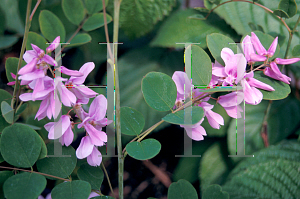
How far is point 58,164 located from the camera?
16.0 inches

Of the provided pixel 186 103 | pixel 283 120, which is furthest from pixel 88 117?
pixel 283 120

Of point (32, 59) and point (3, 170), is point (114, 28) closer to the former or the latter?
point (32, 59)

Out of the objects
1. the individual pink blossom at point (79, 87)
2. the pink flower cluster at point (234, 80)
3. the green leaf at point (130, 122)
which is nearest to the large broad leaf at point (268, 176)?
the pink flower cluster at point (234, 80)

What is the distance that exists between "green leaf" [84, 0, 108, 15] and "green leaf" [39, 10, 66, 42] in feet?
0.21

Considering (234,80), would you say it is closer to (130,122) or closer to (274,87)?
(274,87)

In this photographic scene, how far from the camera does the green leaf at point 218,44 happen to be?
16.1 inches

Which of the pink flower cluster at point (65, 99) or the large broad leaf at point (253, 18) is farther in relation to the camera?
the large broad leaf at point (253, 18)

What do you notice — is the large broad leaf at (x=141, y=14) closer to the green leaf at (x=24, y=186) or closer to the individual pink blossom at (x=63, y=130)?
the individual pink blossom at (x=63, y=130)

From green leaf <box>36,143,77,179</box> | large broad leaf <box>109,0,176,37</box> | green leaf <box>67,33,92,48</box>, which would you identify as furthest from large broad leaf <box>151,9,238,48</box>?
green leaf <box>36,143,77,179</box>

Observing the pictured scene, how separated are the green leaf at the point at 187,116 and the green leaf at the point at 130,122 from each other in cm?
7

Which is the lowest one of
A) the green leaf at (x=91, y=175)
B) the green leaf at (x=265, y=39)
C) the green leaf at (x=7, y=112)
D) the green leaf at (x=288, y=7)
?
the green leaf at (x=91, y=175)

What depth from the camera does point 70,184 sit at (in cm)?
40

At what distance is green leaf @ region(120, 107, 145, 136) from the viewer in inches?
16.0

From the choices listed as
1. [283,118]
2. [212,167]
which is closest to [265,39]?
[283,118]
